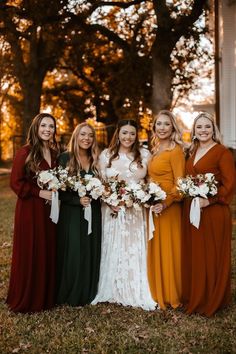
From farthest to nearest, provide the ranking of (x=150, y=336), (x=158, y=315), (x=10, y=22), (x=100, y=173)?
(x=10, y=22), (x=100, y=173), (x=158, y=315), (x=150, y=336)

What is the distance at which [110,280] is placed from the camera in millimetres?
7191

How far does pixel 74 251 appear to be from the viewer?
23.0 feet

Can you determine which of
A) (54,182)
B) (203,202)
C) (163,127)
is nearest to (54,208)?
(54,182)

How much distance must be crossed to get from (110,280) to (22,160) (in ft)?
6.55

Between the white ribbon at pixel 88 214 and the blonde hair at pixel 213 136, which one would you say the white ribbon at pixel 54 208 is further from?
the blonde hair at pixel 213 136

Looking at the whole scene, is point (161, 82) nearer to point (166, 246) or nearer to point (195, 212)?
point (166, 246)

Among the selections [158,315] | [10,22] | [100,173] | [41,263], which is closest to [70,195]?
[100,173]

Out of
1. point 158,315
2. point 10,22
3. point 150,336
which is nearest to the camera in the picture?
point 150,336

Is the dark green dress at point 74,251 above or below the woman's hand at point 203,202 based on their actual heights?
below

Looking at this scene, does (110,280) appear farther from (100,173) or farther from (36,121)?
(36,121)

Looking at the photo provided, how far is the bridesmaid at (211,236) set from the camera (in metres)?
6.49

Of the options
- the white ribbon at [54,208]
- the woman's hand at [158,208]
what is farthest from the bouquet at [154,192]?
the white ribbon at [54,208]

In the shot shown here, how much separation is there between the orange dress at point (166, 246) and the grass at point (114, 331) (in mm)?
298

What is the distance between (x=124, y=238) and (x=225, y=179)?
1.61 meters
